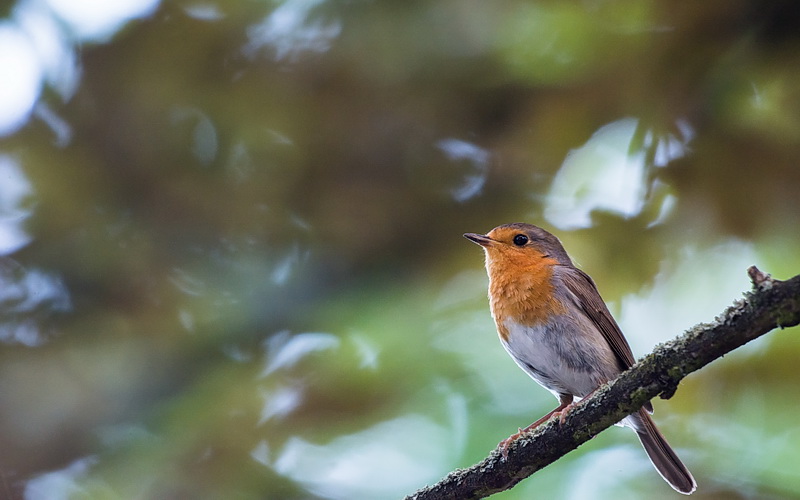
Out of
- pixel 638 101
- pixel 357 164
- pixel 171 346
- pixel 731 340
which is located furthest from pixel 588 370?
pixel 171 346

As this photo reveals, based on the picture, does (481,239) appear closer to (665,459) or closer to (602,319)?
(602,319)

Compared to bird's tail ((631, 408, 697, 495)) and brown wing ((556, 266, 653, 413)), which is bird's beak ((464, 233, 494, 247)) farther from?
bird's tail ((631, 408, 697, 495))

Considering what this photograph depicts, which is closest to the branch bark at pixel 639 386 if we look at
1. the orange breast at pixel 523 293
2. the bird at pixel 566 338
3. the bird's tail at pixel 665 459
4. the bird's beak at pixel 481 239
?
the bird at pixel 566 338

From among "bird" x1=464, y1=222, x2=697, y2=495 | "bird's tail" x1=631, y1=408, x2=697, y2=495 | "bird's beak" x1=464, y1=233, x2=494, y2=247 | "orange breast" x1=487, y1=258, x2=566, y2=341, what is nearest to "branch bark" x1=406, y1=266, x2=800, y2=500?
"bird" x1=464, y1=222, x2=697, y2=495

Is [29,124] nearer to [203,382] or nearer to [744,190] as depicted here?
[203,382]

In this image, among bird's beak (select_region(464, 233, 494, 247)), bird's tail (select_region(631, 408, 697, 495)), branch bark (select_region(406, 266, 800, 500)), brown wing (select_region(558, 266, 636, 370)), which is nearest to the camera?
branch bark (select_region(406, 266, 800, 500))

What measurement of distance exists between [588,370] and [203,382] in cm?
250

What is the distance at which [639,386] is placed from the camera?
2.16m

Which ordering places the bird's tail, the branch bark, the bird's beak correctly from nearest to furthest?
1. the branch bark
2. the bird's tail
3. the bird's beak

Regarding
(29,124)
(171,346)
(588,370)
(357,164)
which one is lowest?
(588,370)

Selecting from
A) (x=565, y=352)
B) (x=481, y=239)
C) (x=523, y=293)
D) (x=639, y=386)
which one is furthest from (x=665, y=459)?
(x=639, y=386)

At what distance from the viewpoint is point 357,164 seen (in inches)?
209

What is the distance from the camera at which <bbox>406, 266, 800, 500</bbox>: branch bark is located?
1.87 m

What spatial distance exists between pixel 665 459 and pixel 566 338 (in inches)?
28.2
